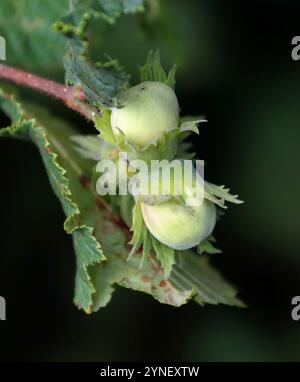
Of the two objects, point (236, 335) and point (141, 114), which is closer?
point (141, 114)

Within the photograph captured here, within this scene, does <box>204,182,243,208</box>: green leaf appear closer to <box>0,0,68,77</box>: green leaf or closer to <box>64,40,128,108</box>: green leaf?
<box>64,40,128,108</box>: green leaf

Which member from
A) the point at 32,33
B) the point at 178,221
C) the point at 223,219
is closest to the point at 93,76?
the point at 178,221

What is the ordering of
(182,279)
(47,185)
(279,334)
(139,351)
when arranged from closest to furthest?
(182,279), (47,185), (139,351), (279,334)

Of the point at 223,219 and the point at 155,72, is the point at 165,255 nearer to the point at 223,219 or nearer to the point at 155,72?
the point at 155,72

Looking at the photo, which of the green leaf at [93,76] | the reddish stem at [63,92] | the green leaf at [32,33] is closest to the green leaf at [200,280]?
the reddish stem at [63,92]

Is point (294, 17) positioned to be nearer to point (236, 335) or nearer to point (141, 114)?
point (236, 335)

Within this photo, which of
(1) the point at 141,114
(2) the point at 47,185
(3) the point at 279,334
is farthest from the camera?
(3) the point at 279,334

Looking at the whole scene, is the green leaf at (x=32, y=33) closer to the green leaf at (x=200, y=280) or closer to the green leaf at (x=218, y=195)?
the green leaf at (x=200, y=280)

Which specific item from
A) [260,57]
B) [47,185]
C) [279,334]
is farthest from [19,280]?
[260,57]
